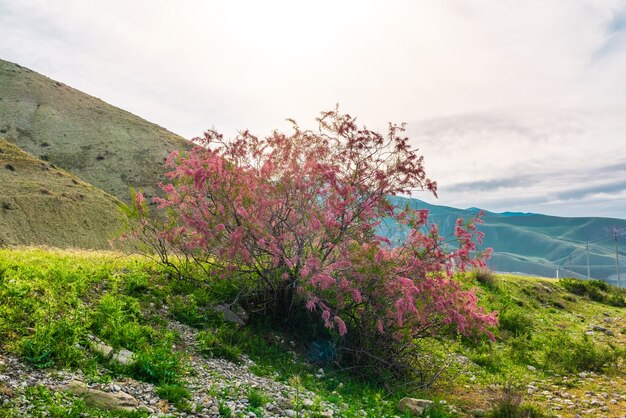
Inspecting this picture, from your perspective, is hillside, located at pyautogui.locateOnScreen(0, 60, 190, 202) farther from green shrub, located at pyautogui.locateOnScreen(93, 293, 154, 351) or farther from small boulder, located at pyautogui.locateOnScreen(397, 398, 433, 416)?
small boulder, located at pyautogui.locateOnScreen(397, 398, 433, 416)

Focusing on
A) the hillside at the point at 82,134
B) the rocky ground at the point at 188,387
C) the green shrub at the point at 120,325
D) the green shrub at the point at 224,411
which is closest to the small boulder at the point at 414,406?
the rocky ground at the point at 188,387

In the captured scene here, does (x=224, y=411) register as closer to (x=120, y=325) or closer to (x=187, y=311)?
(x=120, y=325)

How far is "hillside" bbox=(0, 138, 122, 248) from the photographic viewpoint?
131 feet

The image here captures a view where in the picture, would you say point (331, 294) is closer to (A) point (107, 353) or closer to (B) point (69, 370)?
(A) point (107, 353)

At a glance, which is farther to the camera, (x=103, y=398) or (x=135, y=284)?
(x=135, y=284)

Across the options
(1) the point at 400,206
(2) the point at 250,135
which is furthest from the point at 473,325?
(2) the point at 250,135

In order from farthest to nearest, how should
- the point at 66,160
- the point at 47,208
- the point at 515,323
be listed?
1. the point at 66,160
2. the point at 47,208
3. the point at 515,323

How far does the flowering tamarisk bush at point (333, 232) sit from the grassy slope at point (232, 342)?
5.01 ft

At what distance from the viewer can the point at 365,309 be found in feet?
40.1

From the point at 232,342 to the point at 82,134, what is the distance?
267ft

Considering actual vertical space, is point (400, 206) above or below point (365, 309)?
above

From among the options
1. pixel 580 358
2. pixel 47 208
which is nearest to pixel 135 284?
pixel 580 358

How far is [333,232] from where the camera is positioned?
39.0 feet

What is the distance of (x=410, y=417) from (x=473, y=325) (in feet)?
13.0
